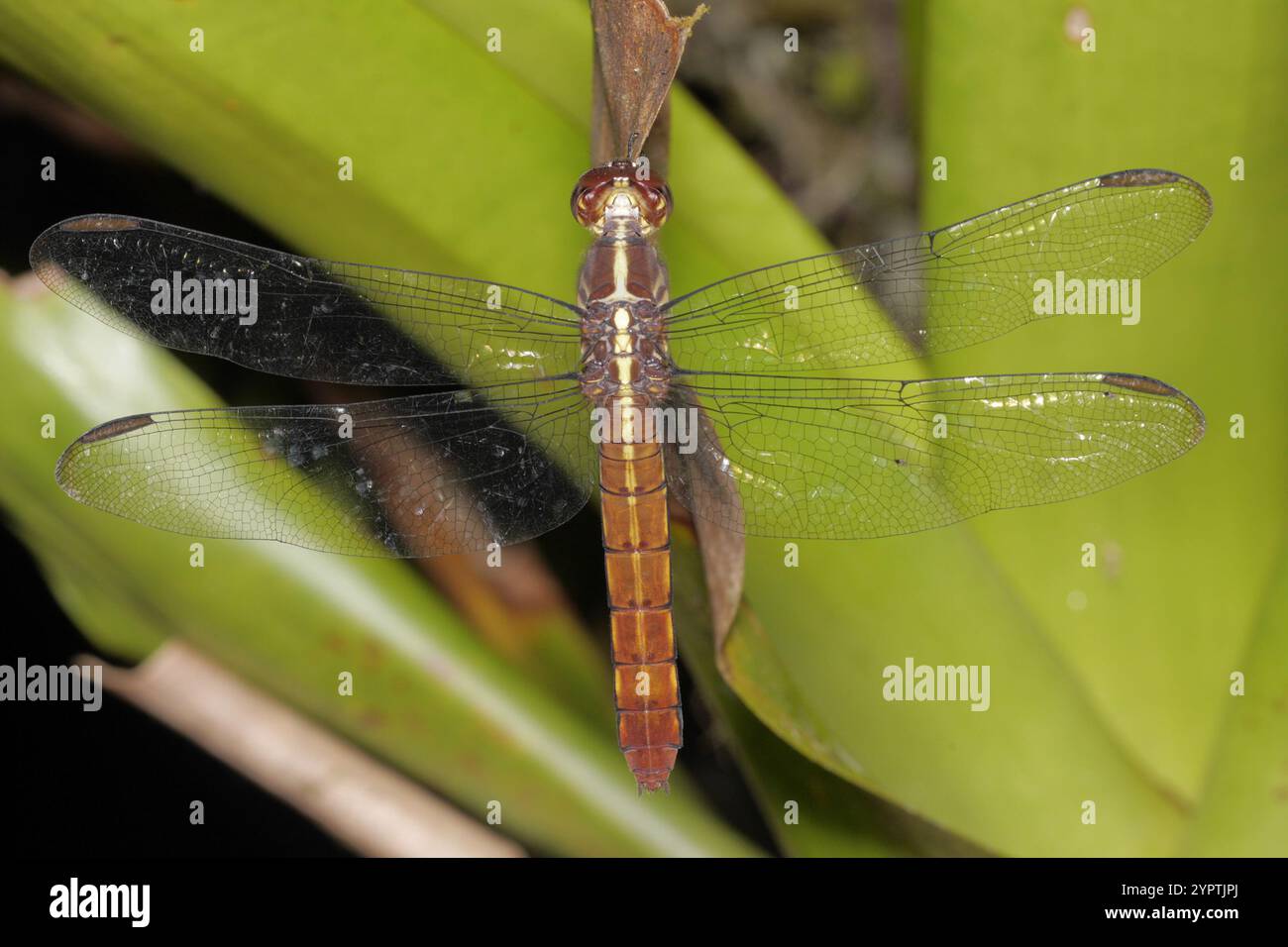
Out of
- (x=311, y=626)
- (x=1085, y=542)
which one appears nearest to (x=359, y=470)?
(x=311, y=626)

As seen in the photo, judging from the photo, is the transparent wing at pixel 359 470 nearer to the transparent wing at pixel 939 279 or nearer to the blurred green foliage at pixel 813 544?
the blurred green foliage at pixel 813 544

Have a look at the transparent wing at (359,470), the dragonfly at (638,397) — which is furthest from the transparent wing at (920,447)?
the transparent wing at (359,470)

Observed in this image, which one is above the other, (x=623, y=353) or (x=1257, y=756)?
(x=623, y=353)

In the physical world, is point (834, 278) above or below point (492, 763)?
above

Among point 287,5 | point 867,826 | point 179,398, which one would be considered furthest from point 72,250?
point 867,826

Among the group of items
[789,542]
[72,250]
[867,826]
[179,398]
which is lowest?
[867,826]

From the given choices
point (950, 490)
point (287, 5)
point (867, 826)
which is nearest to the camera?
point (287, 5)

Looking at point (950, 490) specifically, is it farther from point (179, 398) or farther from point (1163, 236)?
point (179, 398)

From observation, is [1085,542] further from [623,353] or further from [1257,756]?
[623,353]
